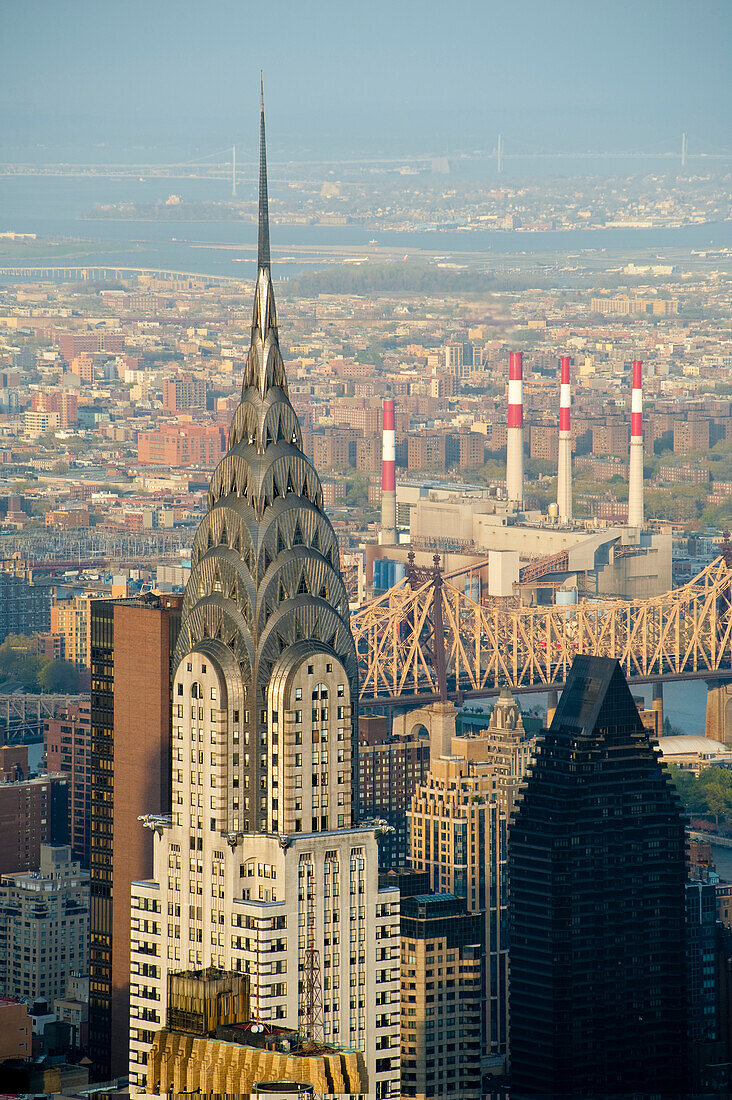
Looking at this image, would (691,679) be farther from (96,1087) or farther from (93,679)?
(96,1087)

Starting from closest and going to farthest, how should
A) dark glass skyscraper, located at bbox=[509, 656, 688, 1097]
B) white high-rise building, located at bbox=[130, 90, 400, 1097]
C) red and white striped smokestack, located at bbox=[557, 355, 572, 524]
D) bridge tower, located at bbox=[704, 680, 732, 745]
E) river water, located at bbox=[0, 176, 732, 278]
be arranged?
white high-rise building, located at bbox=[130, 90, 400, 1097]
dark glass skyscraper, located at bbox=[509, 656, 688, 1097]
bridge tower, located at bbox=[704, 680, 732, 745]
red and white striped smokestack, located at bbox=[557, 355, 572, 524]
river water, located at bbox=[0, 176, 732, 278]

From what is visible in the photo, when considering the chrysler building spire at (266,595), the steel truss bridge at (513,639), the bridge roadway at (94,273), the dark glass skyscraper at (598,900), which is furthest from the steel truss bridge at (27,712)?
the bridge roadway at (94,273)

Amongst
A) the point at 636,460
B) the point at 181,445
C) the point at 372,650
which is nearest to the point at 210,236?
the point at 181,445

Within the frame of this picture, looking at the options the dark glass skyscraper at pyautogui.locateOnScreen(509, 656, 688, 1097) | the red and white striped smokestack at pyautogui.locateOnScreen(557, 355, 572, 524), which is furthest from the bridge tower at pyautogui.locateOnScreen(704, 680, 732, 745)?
the dark glass skyscraper at pyautogui.locateOnScreen(509, 656, 688, 1097)

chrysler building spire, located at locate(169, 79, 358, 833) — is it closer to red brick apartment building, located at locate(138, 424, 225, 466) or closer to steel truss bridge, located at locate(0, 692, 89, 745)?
steel truss bridge, located at locate(0, 692, 89, 745)

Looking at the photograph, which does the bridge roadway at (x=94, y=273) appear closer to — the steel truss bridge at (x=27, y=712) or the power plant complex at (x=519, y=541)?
the power plant complex at (x=519, y=541)

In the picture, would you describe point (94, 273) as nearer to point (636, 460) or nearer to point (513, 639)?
point (636, 460)

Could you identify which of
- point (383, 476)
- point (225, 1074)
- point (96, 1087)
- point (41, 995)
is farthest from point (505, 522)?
point (225, 1074)
